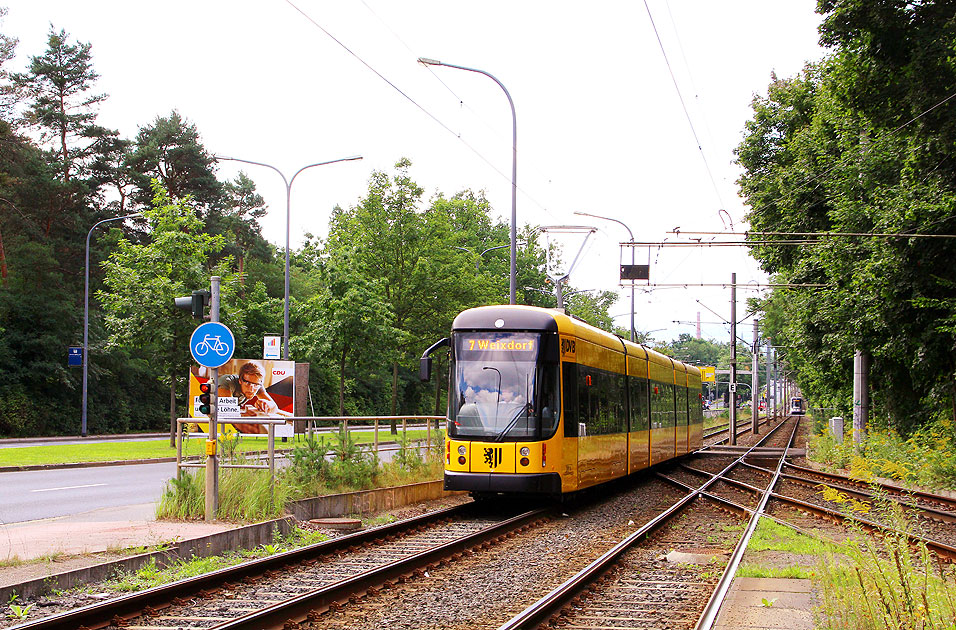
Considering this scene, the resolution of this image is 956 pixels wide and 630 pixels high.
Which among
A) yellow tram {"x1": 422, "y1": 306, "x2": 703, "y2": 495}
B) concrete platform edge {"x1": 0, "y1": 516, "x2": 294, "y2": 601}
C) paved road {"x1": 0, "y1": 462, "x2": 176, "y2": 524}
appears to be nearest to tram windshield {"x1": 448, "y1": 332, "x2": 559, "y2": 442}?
yellow tram {"x1": 422, "y1": 306, "x2": 703, "y2": 495}

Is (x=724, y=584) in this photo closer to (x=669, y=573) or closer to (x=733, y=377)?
(x=669, y=573)

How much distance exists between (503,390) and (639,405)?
7944mm

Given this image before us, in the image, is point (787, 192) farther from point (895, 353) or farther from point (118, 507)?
point (118, 507)

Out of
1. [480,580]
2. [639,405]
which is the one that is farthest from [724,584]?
[639,405]

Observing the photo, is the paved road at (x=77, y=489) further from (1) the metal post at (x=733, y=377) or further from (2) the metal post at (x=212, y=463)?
(1) the metal post at (x=733, y=377)

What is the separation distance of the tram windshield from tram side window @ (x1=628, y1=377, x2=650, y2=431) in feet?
20.7

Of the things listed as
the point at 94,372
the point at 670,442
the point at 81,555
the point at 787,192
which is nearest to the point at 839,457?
the point at 670,442

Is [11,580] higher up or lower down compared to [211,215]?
lower down

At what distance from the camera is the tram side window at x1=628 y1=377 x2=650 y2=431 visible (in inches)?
873

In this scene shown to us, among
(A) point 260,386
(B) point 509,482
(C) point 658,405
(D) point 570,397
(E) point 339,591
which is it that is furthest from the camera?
(C) point 658,405

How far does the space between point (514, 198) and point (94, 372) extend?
31512 millimetres

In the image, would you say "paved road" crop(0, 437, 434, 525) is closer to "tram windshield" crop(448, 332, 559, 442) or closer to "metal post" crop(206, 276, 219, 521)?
"metal post" crop(206, 276, 219, 521)

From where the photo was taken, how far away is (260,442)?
14.8m

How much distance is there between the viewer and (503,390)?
1600 cm
